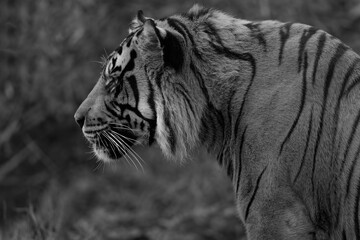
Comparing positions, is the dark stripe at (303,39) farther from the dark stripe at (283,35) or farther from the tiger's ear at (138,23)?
the tiger's ear at (138,23)

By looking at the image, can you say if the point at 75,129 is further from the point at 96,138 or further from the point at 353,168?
the point at 353,168

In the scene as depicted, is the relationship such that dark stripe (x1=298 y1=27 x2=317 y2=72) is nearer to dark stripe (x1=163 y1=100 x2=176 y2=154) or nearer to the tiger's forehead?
dark stripe (x1=163 y1=100 x2=176 y2=154)

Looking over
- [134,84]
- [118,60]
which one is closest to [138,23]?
[118,60]

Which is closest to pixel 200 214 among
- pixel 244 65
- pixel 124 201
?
pixel 124 201

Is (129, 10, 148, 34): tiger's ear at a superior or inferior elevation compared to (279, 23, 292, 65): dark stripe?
superior

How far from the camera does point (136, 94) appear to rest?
4484 mm

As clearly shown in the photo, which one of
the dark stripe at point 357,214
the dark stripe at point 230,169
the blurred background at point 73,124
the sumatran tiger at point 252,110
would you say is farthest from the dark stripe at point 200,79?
the blurred background at point 73,124

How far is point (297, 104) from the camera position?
4.00 meters

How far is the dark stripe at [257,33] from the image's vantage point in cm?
432

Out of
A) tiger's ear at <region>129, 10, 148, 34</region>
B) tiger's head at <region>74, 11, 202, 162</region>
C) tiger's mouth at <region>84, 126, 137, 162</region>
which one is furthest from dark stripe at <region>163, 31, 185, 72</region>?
tiger's mouth at <region>84, 126, 137, 162</region>

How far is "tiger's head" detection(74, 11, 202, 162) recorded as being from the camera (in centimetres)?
434

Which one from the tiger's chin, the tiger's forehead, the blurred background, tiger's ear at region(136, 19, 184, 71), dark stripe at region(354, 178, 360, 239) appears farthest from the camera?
the blurred background

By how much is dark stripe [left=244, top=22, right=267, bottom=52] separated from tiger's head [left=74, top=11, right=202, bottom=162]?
419mm

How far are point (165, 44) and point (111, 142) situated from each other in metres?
0.78
